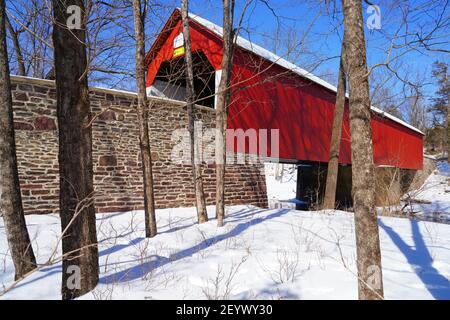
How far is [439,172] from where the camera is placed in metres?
23.6

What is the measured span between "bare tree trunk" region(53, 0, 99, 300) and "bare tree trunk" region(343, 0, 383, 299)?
6.63 feet

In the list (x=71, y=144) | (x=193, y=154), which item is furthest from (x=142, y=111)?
(x=71, y=144)

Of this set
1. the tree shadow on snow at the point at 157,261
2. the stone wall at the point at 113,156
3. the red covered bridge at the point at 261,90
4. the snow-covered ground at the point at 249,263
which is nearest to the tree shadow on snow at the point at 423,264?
the snow-covered ground at the point at 249,263

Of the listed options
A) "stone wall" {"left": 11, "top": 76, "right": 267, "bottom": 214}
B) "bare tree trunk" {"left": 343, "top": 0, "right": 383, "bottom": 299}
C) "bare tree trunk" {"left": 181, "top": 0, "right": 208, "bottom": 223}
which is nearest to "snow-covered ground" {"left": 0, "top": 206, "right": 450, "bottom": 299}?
"bare tree trunk" {"left": 343, "top": 0, "right": 383, "bottom": 299}

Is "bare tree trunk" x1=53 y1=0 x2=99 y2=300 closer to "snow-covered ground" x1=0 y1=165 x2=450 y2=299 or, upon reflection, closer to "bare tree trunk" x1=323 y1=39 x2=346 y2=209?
"snow-covered ground" x1=0 y1=165 x2=450 y2=299

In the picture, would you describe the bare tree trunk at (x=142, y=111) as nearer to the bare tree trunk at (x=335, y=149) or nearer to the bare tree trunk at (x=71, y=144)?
the bare tree trunk at (x=71, y=144)

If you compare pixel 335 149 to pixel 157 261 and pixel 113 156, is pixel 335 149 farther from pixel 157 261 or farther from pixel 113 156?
pixel 157 261

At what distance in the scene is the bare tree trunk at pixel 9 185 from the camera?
9.61 feet

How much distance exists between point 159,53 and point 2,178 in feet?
27.1

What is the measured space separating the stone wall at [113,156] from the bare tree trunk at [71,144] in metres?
2.26

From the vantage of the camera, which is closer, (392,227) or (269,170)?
(392,227)

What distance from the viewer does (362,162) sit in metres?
2.15
